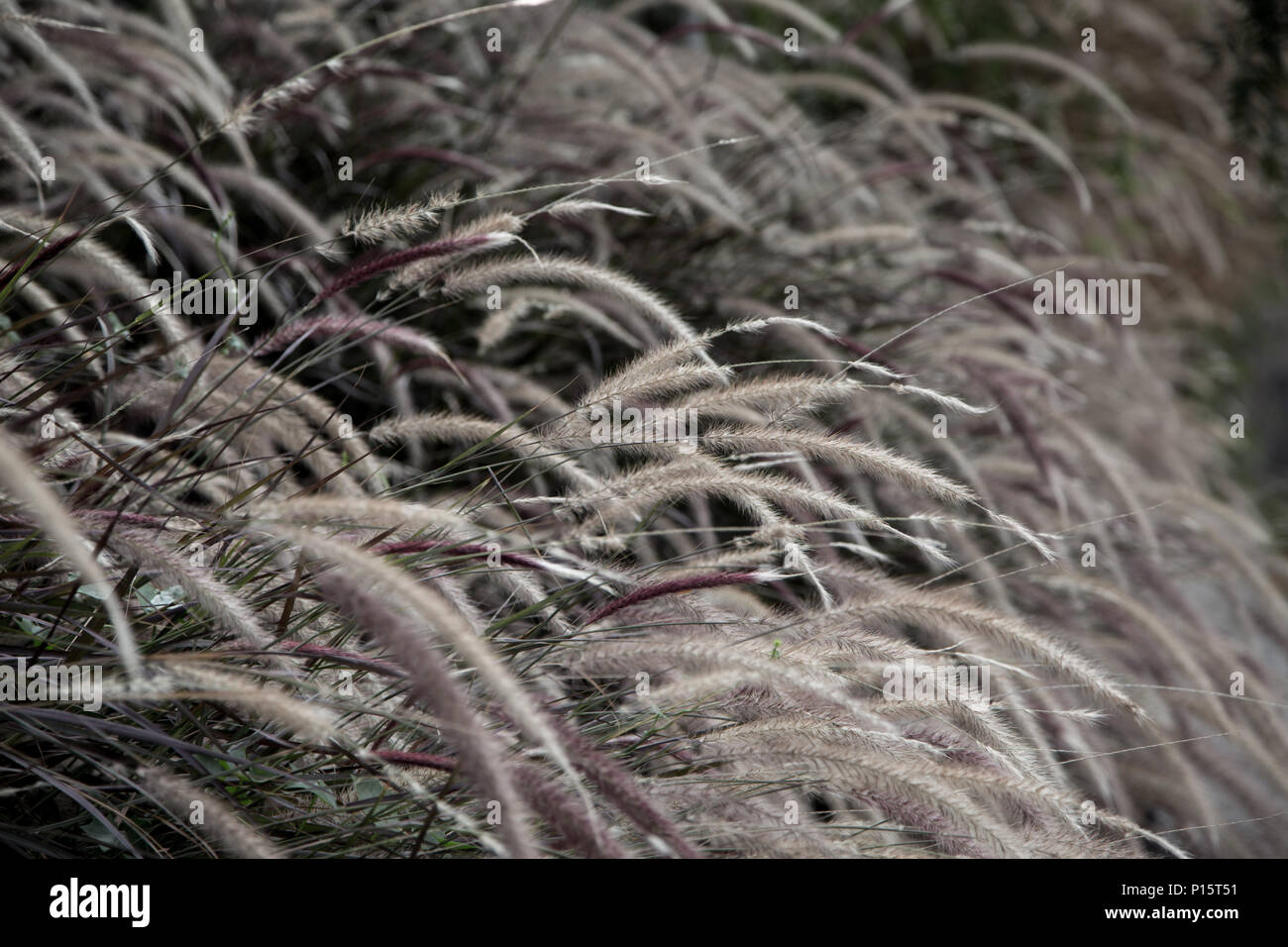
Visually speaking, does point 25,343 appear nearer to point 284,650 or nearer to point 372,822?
point 284,650

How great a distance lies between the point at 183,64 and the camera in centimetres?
220
